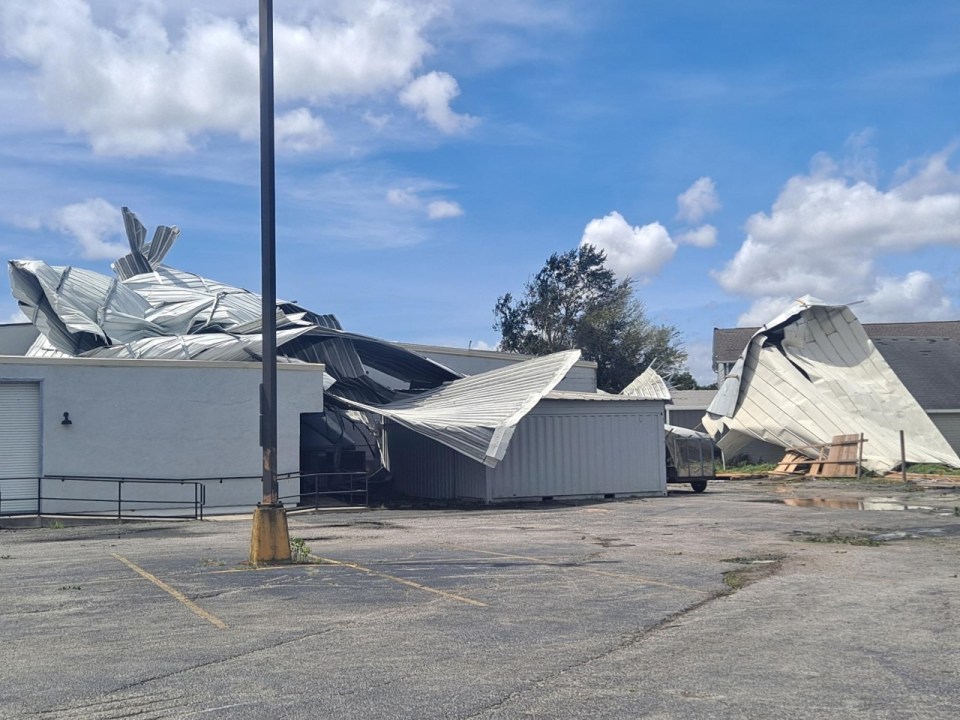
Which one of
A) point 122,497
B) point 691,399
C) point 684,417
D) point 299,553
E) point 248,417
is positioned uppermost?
point 691,399

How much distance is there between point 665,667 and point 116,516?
802 inches

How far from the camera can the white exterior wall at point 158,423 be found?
2512cm

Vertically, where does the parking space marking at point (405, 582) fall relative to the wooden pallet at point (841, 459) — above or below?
below

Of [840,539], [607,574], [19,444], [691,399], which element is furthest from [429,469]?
[691,399]

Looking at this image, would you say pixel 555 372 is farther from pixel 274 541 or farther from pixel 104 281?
pixel 104 281

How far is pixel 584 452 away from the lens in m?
29.5

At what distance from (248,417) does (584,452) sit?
9514mm

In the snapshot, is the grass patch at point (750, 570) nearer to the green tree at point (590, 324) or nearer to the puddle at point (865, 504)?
the puddle at point (865, 504)

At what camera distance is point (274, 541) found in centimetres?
1278

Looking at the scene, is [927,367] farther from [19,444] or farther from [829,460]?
[19,444]

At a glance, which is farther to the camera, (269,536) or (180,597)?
(269,536)

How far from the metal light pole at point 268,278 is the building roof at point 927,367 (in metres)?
46.7

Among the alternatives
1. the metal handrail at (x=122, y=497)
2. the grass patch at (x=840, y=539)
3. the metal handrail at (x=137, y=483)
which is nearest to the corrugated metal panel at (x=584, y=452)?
the metal handrail at (x=137, y=483)

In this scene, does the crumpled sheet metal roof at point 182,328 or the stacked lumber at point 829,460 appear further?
the stacked lumber at point 829,460
